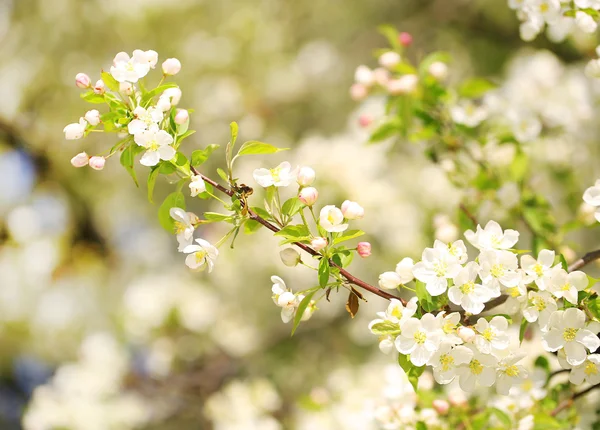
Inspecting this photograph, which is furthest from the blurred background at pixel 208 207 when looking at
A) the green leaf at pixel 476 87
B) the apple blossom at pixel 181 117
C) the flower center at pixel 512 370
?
the apple blossom at pixel 181 117

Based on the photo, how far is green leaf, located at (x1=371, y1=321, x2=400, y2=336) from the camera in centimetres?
87

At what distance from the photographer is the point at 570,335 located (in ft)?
2.82

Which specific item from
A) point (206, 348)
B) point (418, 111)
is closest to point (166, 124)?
point (418, 111)

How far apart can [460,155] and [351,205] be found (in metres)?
0.89

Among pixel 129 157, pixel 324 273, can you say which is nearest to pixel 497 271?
pixel 324 273

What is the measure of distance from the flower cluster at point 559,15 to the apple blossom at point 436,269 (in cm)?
64

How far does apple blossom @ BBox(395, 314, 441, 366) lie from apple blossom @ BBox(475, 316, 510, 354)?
0.07m

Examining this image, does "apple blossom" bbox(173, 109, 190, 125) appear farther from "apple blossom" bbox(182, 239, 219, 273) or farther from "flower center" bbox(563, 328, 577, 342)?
"flower center" bbox(563, 328, 577, 342)

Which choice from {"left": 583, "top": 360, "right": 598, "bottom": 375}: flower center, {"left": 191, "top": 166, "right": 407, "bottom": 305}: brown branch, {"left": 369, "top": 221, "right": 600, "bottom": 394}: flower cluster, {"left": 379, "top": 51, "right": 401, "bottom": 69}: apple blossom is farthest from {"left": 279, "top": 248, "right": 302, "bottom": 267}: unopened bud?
{"left": 379, "top": 51, "right": 401, "bottom": 69}: apple blossom

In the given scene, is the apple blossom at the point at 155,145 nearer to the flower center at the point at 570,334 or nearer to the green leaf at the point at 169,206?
the green leaf at the point at 169,206

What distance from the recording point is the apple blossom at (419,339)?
0.82m

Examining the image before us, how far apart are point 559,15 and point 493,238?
612mm

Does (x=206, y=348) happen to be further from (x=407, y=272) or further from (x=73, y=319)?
(x=407, y=272)

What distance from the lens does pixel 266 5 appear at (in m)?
3.87
